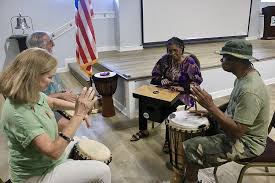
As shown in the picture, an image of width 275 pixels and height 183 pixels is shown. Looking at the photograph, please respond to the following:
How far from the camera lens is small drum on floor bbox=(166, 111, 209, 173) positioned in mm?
2012

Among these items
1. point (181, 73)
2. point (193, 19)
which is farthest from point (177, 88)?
point (193, 19)

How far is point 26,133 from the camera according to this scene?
4.18 ft

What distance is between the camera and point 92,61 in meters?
3.79

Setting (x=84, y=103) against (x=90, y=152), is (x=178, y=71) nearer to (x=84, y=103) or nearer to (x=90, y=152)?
(x=90, y=152)

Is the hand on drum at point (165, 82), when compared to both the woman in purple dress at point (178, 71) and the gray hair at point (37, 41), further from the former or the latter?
the gray hair at point (37, 41)

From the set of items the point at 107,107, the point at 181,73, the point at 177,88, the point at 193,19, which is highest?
the point at 193,19

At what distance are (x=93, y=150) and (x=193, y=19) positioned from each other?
4786 mm

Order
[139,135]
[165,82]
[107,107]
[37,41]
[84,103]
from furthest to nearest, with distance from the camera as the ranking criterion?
[107,107], [139,135], [165,82], [37,41], [84,103]

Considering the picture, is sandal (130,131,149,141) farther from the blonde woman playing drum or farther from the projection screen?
the projection screen

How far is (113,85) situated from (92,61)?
562mm

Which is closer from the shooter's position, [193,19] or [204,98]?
[204,98]

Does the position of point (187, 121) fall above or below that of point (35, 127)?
below

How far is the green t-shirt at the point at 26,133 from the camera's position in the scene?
50.6 inches

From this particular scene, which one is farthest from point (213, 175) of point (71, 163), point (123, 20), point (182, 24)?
point (182, 24)
